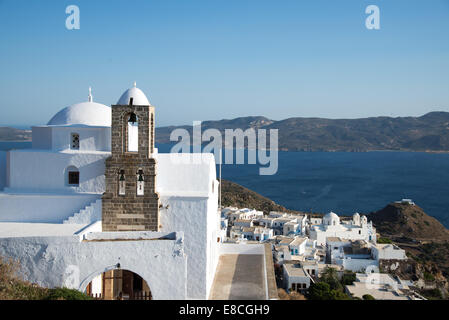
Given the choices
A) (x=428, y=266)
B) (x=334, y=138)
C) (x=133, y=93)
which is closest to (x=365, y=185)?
(x=428, y=266)

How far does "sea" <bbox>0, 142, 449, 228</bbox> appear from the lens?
67.7m

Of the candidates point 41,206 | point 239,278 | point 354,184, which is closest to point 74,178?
point 41,206

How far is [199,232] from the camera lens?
32.5 ft

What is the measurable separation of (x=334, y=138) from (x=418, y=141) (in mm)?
26952

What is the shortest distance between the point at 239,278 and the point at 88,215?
4140mm

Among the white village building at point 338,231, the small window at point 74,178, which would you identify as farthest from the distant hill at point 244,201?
the small window at point 74,178

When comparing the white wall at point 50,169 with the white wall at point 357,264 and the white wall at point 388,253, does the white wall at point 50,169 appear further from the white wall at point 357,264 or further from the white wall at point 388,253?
the white wall at point 388,253

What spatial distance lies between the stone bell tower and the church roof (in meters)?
1.61

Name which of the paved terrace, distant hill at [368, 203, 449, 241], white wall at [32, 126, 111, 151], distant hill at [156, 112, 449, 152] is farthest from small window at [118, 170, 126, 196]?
distant hill at [156, 112, 449, 152]

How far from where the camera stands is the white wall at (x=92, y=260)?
Answer: 27.3ft

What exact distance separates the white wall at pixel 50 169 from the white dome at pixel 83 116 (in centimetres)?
118

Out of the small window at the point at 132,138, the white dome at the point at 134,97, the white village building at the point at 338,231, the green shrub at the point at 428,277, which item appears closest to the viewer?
the small window at the point at 132,138

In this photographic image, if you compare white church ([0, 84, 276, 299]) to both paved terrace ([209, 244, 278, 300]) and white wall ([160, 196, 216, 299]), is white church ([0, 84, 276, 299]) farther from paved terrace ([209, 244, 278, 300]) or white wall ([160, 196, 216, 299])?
paved terrace ([209, 244, 278, 300])
